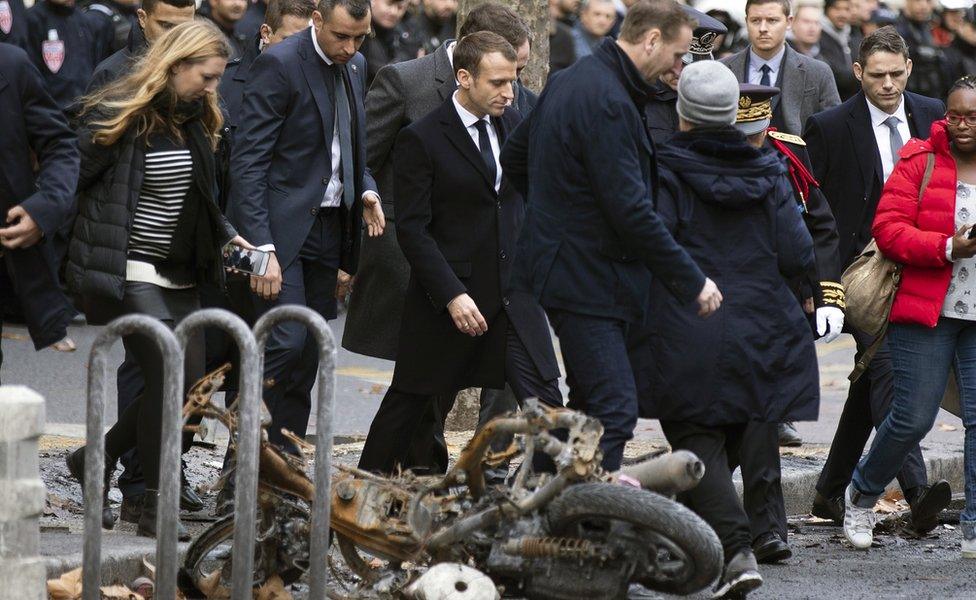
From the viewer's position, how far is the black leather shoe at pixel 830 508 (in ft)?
28.3

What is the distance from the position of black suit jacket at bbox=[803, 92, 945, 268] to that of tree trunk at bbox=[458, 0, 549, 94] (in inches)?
87.0

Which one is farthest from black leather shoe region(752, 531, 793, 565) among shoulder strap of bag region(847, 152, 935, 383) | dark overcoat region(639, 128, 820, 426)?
shoulder strap of bag region(847, 152, 935, 383)

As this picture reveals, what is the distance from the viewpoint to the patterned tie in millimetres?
8883

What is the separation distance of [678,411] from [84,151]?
2.40m

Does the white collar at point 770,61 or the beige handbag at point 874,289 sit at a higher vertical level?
the white collar at point 770,61

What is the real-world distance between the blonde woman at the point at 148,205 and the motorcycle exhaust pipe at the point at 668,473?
6.14 feet

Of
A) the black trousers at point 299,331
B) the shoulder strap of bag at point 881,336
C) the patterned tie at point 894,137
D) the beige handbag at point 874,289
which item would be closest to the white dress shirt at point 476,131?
the black trousers at point 299,331

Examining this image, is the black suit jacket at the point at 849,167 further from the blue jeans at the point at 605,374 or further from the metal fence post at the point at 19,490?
the metal fence post at the point at 19,490

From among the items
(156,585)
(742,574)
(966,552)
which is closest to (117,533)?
(156,585)

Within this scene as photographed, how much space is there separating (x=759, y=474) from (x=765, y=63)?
3287 mm

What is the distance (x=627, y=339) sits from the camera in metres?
6.88

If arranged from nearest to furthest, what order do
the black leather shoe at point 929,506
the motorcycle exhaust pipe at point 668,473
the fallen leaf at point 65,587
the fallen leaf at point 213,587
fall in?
the motorcycle exhaust pipe at point 668,473
the fallen leaf at point 65,587
the fallen leaf at point 213,587
the black leather shoe at point 929,506

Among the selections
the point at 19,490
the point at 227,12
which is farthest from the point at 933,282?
the point at 227,12

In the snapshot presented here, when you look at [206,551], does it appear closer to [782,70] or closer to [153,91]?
[153,91]
